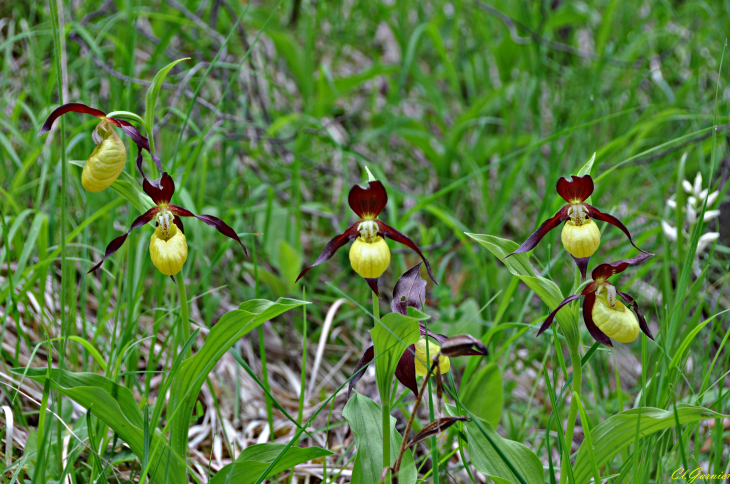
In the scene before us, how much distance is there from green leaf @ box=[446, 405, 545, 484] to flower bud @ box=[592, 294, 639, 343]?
269 millimetres

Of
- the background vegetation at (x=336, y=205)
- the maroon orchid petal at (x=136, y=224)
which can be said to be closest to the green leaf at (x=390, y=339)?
the background vegetation at (x=336, y=205)

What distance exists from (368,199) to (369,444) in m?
0.47

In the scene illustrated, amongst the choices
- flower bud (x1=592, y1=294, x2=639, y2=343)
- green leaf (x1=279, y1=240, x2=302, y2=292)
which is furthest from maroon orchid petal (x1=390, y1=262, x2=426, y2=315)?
green leaf (x1=279, y1=240, x2=302, y2=292)

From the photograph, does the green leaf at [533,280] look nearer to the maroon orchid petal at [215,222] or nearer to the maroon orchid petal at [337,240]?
the maroon orchid petal at [337,240]

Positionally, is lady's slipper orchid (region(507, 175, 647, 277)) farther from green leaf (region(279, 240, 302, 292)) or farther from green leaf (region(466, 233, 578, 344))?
green leaf (region(279, 240, 302, 292))

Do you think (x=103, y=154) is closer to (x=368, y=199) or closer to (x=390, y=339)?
(x=368, y=199)

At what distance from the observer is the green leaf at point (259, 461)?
0.94 metres

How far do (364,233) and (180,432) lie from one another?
1.70 feet

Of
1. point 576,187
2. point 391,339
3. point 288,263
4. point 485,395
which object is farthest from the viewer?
point 288,263

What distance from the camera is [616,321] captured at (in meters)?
0.94

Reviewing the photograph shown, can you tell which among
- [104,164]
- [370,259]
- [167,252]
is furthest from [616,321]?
[104,164]

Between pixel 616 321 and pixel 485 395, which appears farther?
pixel 485 395

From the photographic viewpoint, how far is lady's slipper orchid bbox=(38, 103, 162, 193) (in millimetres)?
907

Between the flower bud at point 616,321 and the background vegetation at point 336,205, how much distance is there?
118 mm
